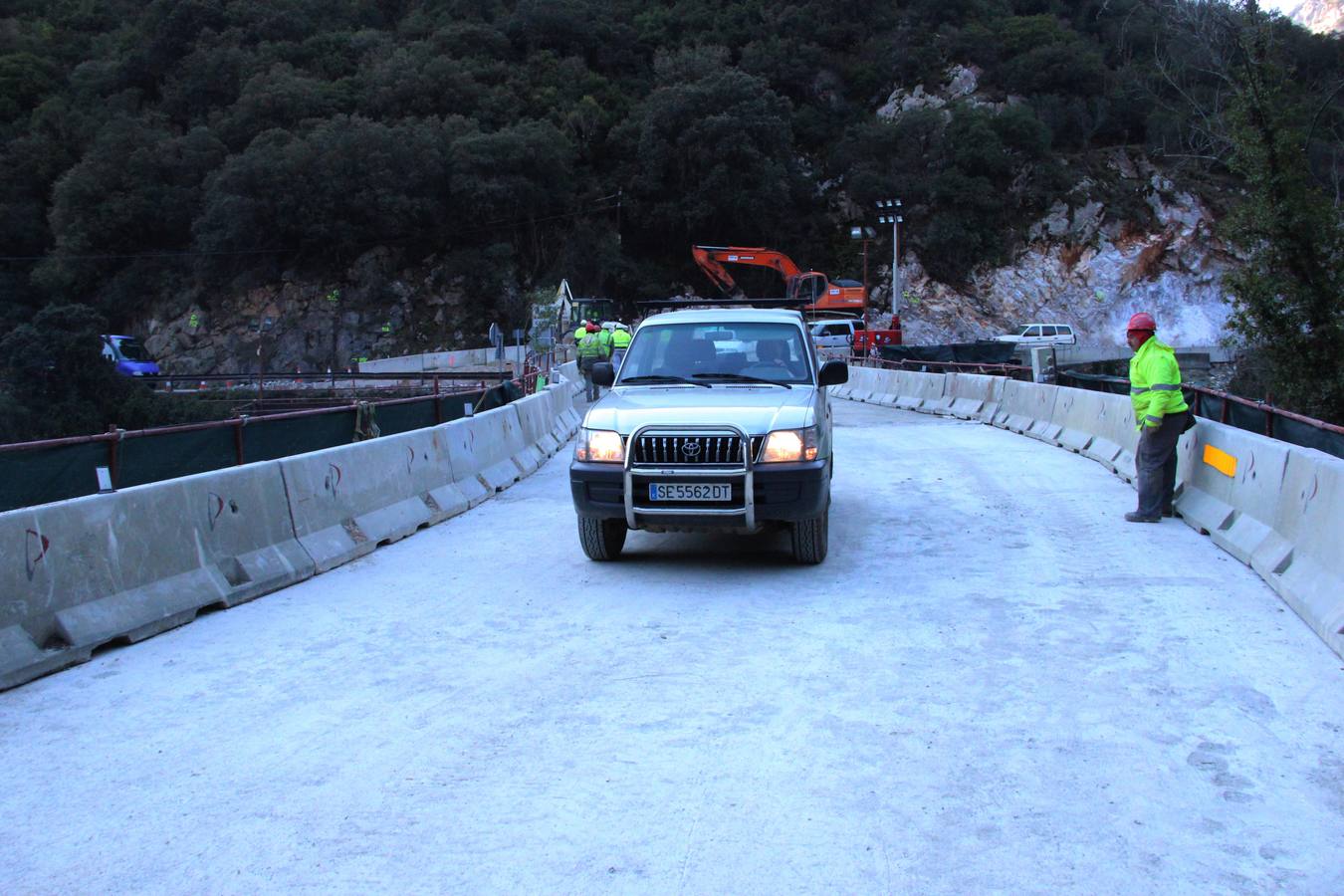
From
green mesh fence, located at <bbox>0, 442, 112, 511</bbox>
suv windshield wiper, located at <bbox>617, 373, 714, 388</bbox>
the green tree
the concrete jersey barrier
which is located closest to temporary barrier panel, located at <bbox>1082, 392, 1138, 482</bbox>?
suv windshield wiper, located at <bbox>617, 373, 714, 388</bbox>

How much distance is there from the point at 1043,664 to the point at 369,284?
204ft

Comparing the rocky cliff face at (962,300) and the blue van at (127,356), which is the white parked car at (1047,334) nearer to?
the rocky cliff face at (962,300)

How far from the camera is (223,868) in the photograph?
12.6 feet

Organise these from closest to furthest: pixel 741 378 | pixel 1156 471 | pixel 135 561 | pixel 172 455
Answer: pixel 135 561, pixel 172 455, pixel 741 378, pixel 1156 471

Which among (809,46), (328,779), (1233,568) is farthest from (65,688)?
(809,46)

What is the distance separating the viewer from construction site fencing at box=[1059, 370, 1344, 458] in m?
8.39

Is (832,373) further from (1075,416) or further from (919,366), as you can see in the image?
(919,366)

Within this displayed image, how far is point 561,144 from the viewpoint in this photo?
65125 mm

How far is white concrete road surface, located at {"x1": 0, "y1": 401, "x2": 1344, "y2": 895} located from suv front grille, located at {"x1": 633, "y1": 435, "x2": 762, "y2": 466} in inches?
36.5

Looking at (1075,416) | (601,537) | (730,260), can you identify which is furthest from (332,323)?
(601,537)

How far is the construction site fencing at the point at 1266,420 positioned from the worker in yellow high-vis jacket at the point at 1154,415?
605mm

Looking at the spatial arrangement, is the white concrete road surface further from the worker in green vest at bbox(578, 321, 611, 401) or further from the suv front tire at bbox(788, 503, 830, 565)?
the worker in green vest at bbox(578, 321, 611, 401)

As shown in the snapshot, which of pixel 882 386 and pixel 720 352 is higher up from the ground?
pixel 720 352

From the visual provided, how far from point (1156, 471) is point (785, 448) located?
446 centimetres
